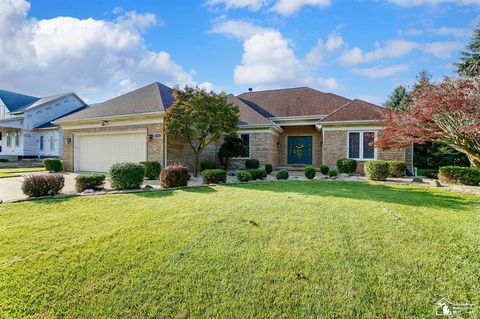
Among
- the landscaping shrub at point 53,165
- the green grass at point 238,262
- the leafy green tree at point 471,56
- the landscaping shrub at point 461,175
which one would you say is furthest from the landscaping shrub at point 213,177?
the leafy green tree at point 471,56

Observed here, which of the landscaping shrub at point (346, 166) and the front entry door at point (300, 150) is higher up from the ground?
the front entry door at point (300, 150)

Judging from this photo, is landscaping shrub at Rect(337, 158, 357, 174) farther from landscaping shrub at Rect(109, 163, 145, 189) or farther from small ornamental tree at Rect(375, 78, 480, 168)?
landscaping shrub at Rect(109, 163, 145, 189)

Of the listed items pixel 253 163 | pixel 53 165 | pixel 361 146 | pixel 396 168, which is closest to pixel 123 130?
pixel 53 165

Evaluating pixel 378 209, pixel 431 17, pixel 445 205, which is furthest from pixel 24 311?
pixel 431 17

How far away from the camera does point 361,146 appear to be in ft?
51.3

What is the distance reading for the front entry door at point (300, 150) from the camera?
20.1 m

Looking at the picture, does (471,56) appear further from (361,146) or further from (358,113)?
(361,146)

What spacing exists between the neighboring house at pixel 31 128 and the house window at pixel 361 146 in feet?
90.3

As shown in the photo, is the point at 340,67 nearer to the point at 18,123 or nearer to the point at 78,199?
the point at 78,199

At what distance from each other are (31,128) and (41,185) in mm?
26316

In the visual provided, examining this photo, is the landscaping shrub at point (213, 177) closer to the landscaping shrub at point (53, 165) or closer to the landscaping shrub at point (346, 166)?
the landscaping shrub at point (346, 166)

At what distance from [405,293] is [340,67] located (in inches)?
616

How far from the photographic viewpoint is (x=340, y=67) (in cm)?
1612

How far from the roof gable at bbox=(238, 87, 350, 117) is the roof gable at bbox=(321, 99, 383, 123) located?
225 cm
